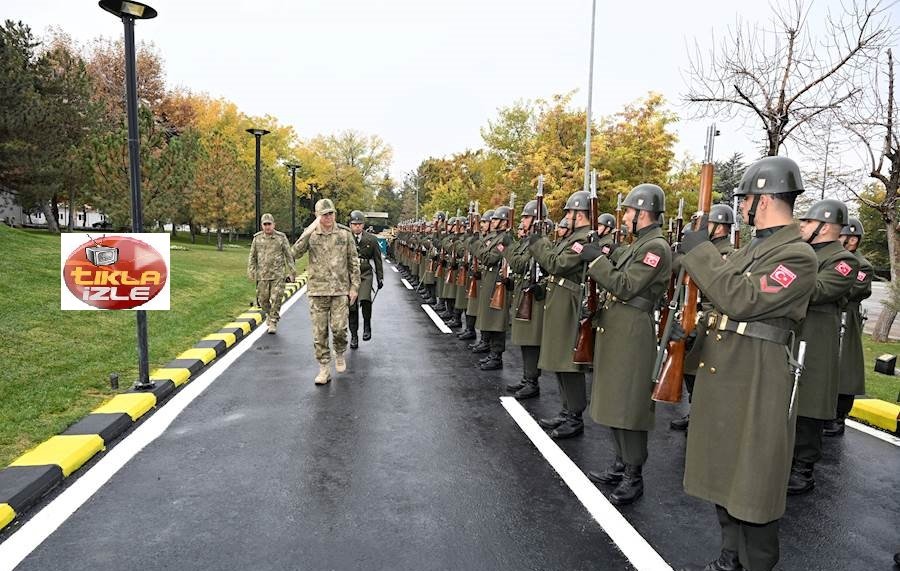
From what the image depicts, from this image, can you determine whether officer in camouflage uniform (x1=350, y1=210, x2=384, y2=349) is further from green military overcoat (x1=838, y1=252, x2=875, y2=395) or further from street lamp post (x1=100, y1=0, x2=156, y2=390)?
green military overcoat (x1=838, y1=252, x2=875, y2=395)

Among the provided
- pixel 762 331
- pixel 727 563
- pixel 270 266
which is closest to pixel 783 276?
pixel 762 331

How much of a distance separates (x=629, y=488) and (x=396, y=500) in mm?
1549

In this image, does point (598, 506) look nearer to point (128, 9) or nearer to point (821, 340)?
point (821, 340)

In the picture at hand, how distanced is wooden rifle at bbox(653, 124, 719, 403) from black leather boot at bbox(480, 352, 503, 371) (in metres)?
4.38

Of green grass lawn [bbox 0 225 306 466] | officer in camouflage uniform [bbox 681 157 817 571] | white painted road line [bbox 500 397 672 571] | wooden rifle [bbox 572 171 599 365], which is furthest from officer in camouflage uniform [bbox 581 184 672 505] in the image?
green grass lawn [bbox 0 225 306 466]

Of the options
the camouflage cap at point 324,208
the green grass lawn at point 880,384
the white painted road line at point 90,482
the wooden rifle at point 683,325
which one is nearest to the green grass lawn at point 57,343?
the white painted road line at point 90,482

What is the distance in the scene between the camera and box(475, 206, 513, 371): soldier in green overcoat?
773 centimetres

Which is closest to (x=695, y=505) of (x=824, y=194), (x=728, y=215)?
(x=728, y=215)

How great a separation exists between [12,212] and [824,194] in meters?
47.5

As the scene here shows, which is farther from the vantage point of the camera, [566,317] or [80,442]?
[566,317]

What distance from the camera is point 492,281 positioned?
804cm

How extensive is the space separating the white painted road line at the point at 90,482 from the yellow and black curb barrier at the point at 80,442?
11 cm

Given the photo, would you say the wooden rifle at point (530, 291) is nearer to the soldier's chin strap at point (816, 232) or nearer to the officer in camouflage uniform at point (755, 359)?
the soldier's chin strap at point (816, 232)

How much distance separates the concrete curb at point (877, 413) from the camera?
18.4ft
